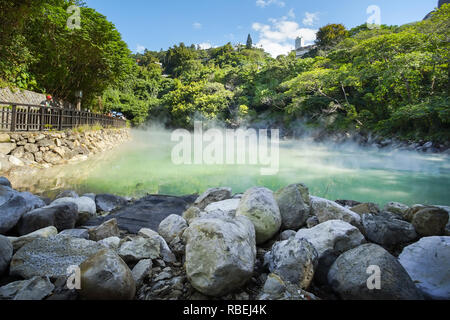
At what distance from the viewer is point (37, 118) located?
7605 mm

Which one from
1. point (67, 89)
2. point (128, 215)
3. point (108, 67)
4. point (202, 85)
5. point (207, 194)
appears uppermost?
point (202, 85)

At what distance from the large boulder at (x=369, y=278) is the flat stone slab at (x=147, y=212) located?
89.7 inches

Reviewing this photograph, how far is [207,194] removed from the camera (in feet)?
12.5

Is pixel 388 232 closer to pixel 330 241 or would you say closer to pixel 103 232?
pixel 330 241

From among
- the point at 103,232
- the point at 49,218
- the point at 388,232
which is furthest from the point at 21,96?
the point at 388,232

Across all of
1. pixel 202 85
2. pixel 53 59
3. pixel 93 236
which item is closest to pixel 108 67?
pixel 53 59

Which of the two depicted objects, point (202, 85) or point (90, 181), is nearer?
point (90, 181)

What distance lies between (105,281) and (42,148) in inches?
304

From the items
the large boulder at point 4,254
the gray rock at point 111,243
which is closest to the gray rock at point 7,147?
the large boulder at point 4,254

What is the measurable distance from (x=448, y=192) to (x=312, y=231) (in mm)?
6458

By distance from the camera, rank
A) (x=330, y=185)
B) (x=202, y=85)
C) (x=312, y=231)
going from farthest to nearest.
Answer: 1. (x=202, y=85)
2. (x=330, y=185)
3. (x=312, y=231)

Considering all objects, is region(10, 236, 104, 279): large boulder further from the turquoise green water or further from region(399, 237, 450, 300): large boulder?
the turquoise green water

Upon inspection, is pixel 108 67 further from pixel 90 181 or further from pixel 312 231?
pixel 312 231

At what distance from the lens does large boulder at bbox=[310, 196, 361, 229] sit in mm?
2357
